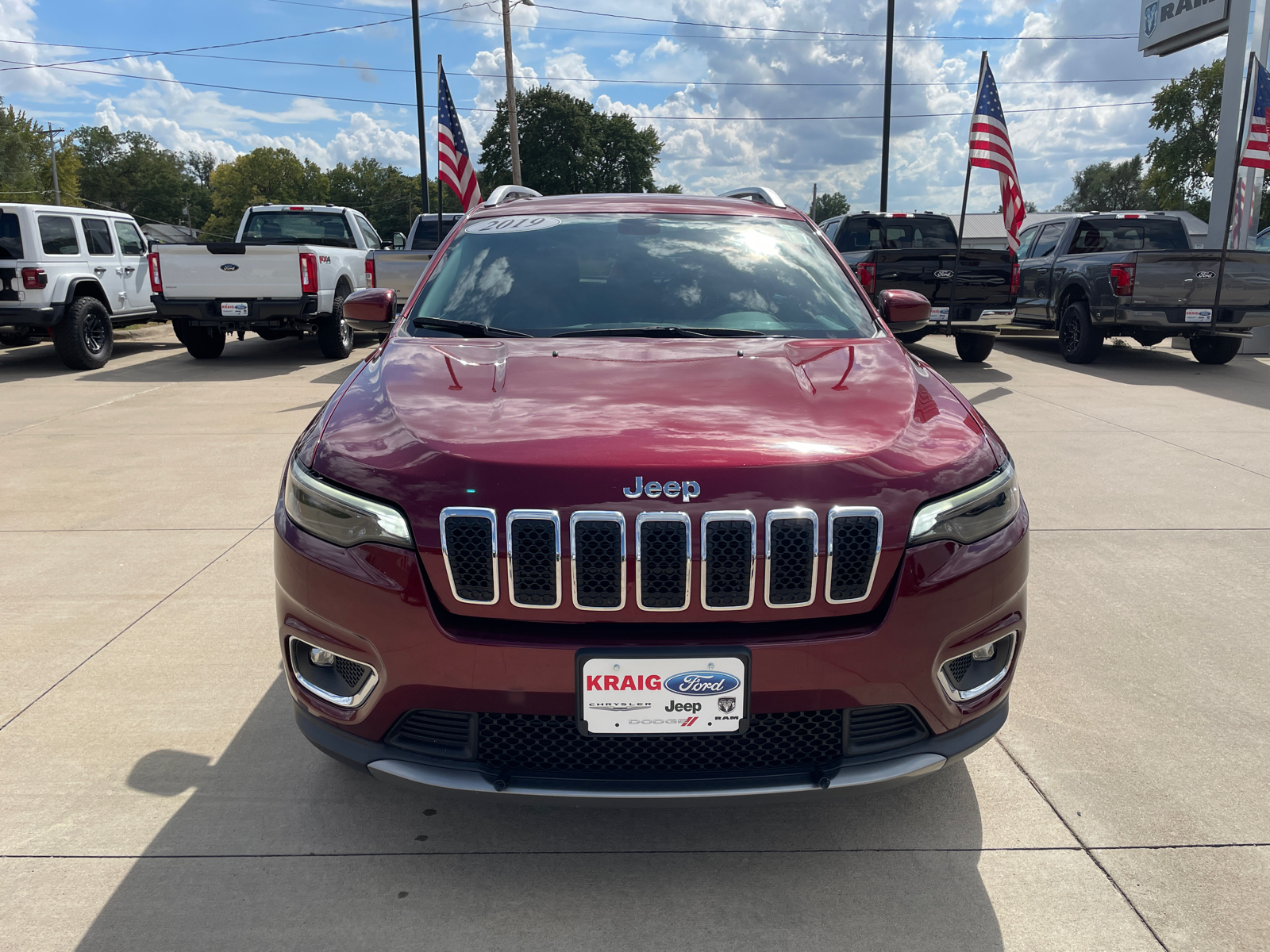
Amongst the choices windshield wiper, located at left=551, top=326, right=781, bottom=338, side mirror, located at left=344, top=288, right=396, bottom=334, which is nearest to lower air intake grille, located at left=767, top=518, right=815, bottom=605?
windshield wiper, located at left=551, top=326, right=781, bottom=338

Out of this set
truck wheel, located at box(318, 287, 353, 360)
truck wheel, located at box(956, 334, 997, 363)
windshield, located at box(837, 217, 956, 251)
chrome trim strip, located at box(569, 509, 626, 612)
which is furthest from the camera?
windshield, located at box(837, 217, 956, 251)

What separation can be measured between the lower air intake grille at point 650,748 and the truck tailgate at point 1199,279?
1088 cm

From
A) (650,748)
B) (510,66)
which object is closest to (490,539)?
(650,748)

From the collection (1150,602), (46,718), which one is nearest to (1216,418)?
(1150,602)

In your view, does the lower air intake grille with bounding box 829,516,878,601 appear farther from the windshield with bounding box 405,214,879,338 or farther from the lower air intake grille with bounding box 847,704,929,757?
the windshield with bounding box 405,214,879,338

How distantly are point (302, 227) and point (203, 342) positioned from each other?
7.82ft

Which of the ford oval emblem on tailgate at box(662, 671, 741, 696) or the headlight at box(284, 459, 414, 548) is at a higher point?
the headlight at box(284, 459, 414, 548)

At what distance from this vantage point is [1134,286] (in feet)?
36.9

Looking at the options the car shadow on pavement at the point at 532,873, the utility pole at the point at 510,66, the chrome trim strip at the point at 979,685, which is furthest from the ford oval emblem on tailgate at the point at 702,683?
the utility pole at the point at 510,66

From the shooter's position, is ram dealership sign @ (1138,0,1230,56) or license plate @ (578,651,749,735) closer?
license plate @ (578,651,749,735)

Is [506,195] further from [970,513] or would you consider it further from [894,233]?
[894,233]

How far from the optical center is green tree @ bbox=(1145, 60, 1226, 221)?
55781mm

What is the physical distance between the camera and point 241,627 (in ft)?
13.0

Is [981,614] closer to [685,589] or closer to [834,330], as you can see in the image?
[685,589]
